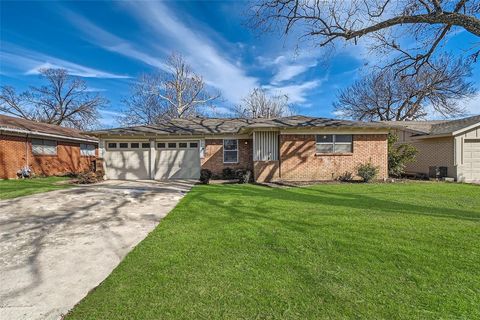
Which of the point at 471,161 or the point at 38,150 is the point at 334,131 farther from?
the point at 38,150

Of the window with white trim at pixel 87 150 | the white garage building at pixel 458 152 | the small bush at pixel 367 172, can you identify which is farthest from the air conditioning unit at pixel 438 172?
the window with white trim at pixel 87 150

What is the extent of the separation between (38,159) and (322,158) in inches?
694

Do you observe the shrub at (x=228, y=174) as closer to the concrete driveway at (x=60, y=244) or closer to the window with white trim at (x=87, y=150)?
the concrete driveway at (x=60, y=244)

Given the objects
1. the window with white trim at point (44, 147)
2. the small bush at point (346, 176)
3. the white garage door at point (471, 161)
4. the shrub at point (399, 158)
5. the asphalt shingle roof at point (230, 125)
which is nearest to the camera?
the asphalt shingle roof at point (230, 125)

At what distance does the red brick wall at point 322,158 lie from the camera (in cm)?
1291

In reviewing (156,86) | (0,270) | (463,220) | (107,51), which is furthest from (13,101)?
(463,220)

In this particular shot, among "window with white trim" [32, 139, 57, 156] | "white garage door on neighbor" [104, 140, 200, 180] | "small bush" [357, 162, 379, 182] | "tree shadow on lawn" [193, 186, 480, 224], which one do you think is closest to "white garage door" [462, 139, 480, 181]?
"small bush" [357, 162, 379, 182]

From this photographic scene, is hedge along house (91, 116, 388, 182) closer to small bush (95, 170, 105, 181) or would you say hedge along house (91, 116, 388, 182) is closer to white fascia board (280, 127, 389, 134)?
white fascia board (280, 127, 389, 134)

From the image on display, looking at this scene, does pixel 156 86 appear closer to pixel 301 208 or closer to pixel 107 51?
pixel 107 51

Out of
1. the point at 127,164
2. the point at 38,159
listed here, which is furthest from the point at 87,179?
the point at 38,159

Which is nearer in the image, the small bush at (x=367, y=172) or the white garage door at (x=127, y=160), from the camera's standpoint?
the small bush at (x=367, y=172)

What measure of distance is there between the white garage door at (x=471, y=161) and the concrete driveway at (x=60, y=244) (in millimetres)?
15210

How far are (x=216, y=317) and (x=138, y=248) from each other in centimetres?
217

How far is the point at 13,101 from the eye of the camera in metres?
30.2
